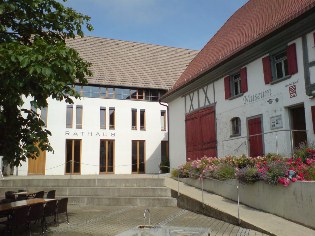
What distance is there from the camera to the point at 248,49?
13.6 meters

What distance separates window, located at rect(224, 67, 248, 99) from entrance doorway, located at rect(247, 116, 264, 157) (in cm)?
164

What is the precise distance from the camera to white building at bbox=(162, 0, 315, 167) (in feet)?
37.3

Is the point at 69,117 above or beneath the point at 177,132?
above

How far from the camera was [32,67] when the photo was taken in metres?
5.26

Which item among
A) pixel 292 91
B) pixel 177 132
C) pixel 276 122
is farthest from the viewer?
pixel 177 132

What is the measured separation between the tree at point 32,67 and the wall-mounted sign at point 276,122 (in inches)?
301

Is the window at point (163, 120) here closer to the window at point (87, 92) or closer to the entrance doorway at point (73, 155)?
the window at point (87, 92)

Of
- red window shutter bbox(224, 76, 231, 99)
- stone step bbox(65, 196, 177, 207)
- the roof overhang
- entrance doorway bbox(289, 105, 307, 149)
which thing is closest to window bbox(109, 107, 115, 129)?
the roof overhang

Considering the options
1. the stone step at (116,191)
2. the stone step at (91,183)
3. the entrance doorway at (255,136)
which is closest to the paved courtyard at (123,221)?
the stone step at (116,191)

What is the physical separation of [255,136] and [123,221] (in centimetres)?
655

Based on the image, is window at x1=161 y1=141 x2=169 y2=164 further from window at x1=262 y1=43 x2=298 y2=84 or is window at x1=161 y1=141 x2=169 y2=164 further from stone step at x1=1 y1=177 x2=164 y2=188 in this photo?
window at x1=262 y1=43 x2=298 y2=84

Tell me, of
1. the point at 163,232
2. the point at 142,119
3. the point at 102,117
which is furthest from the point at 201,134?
the point at 163,232

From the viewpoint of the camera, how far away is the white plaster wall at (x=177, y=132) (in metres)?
19.9

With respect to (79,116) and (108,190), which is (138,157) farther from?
(108,190)
